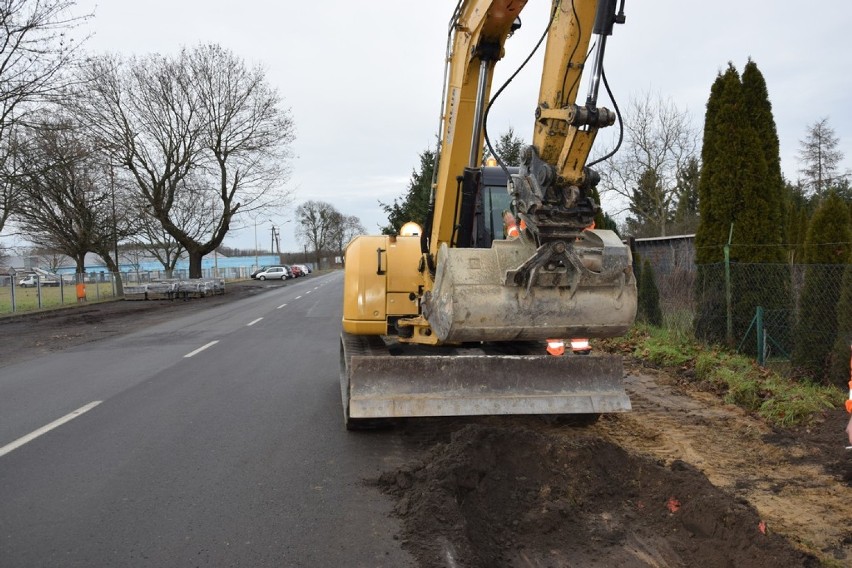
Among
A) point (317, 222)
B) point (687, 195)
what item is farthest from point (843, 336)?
point (317, 222)

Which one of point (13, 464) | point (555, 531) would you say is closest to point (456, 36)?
point (555, 531)

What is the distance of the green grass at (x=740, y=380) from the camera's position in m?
6.48

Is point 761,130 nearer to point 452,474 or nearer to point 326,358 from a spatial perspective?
point 326,358

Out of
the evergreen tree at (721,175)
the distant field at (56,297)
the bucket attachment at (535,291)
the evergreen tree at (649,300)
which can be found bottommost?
the distant field at (56,297)

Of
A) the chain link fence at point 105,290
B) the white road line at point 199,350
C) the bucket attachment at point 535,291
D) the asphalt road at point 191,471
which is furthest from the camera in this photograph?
the chain link fence at point 105,290

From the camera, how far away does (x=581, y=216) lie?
14.4 feet

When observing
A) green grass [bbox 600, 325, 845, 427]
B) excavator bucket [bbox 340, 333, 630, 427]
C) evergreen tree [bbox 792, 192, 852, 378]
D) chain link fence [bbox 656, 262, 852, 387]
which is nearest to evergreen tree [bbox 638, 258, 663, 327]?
chain link fence [bbox 656, 262, 852, 387]

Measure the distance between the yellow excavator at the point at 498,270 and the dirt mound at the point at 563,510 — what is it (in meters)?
0.51

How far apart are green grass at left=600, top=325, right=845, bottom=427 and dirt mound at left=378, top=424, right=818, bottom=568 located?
238cm

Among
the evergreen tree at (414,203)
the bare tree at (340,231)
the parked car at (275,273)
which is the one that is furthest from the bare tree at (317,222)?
the evergreen tree at (414,203)

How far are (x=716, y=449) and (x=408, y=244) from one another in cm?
343

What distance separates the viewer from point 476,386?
5.33 meters

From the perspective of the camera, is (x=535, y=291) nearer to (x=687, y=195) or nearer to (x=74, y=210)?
(x=687, y=195)

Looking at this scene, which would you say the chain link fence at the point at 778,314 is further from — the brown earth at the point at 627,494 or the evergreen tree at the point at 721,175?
the brown earth at the point at 627,494
